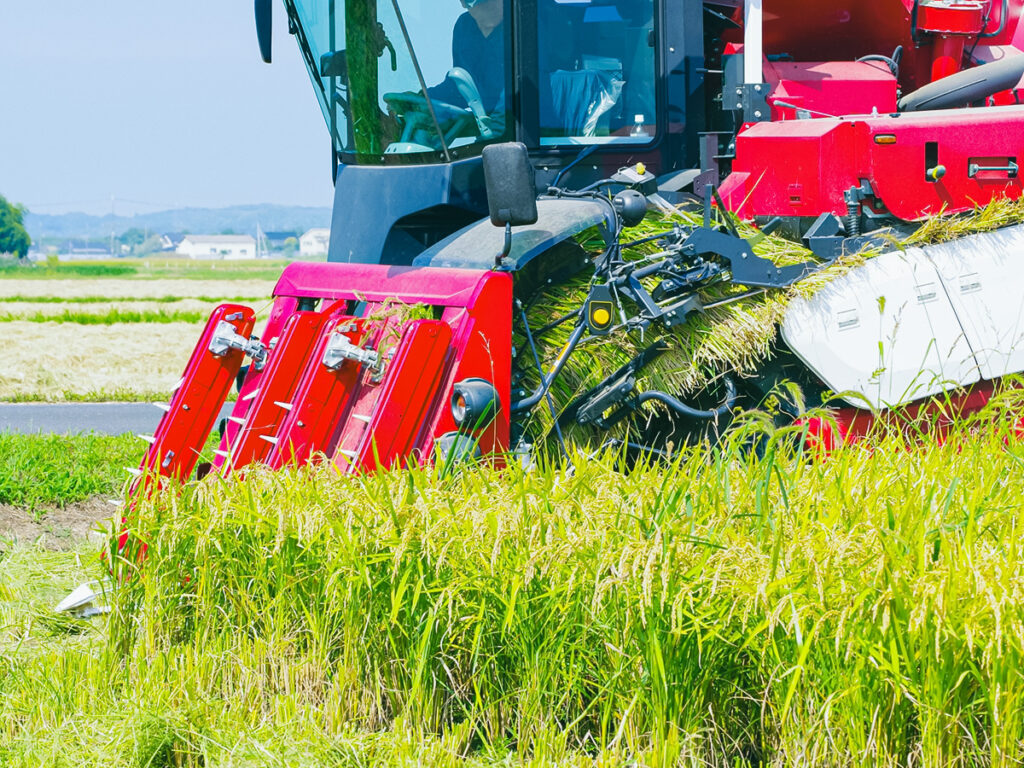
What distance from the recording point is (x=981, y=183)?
5391 mm

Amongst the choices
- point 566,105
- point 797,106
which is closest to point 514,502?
point 566,105

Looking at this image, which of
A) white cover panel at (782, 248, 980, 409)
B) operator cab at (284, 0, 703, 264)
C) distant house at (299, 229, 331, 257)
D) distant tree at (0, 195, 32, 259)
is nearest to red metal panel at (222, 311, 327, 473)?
operator cab at (284, 0, 703, 264)

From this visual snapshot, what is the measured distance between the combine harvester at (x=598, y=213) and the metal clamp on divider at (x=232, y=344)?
14 mm

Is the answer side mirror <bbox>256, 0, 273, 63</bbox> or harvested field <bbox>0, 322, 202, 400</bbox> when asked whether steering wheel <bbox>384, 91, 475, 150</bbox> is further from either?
harvested field <bbox>0, 322, 202, 400</bbox>

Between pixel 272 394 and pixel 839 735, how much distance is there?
2.56 m

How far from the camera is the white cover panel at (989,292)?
16.6ft

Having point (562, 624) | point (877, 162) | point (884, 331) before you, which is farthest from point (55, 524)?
point (877, 162)

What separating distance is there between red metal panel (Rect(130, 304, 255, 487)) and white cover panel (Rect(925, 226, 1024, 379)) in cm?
287

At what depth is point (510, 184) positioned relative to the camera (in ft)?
13.9

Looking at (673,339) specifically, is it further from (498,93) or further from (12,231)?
(12,231)

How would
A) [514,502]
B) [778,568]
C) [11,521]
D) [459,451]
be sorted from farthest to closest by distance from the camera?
[11,521], [459,451], [514,502], [778,568]

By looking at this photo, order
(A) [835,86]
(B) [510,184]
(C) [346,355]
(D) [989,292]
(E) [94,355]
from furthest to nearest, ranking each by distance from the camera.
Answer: (E) [94,355]
(A) [835,86]
(D) [989,292]
(C) [346,355]
(B) [510,184]

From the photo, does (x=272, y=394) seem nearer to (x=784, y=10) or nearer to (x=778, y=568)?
(x=778, y=568)

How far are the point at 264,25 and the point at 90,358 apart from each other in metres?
9.28
